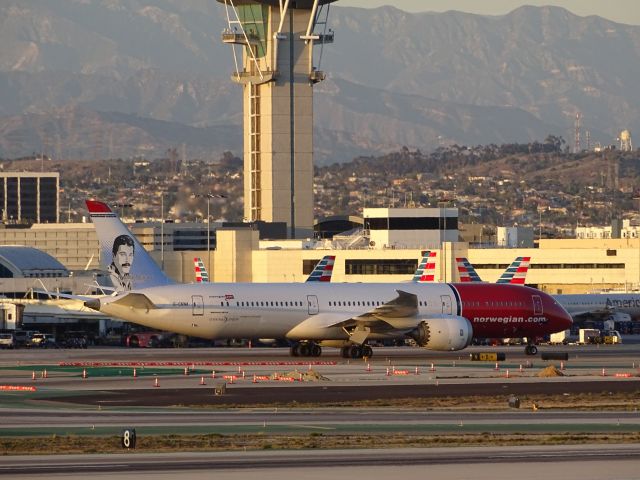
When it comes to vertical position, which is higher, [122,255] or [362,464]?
[122,255]

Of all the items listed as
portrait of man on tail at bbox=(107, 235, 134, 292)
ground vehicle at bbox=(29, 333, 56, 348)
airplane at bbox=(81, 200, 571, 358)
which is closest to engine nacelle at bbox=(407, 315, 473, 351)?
airplane at bbox=(81, 200, 571, 358)

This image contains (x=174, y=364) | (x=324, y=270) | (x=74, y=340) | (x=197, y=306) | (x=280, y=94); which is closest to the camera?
(x=174, y=364)

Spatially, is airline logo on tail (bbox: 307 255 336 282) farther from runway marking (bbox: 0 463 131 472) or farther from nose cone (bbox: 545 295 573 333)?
runway marking (bbox: 0 463 131 472)

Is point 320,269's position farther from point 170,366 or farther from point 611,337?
point 170,366

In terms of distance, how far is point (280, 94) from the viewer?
189625mm

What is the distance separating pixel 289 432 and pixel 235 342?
208 ft

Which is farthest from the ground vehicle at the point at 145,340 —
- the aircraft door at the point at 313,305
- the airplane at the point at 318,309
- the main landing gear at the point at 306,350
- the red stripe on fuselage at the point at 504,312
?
the red stripe on fuselage at the point at 504,312

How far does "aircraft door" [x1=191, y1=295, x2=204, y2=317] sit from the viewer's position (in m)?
78.9

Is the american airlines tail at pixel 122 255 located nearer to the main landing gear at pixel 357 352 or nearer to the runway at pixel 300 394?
the runway at pixel 300 394

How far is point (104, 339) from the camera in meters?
113

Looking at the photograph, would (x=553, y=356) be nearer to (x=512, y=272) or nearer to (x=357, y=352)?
(x=357, y=352)

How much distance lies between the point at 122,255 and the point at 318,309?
35.9ft

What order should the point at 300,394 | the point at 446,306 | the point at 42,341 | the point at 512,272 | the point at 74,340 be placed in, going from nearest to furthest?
the point at 300,394 → the point at 446,306 → the point at 42,341 → the point at 74,340 → the point at 512,272

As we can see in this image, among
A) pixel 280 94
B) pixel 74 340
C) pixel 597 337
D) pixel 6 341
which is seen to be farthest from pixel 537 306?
pixel 280 94
